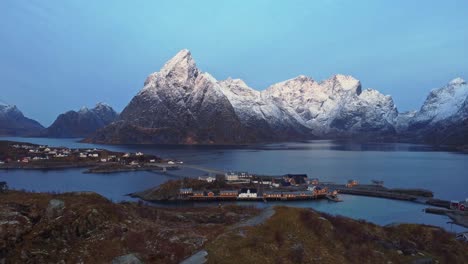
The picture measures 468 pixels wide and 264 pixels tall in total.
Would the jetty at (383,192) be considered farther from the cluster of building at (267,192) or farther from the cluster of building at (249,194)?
the cluster of building at (249,194)

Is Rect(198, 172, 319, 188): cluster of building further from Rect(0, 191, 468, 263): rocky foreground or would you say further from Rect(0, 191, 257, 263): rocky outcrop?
Rect(0, 191, 257, 263): rocky outcrop

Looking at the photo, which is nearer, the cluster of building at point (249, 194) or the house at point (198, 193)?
the cluster of building at point (249, 194)

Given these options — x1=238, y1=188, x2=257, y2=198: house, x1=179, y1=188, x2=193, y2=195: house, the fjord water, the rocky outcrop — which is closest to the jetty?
the fjord water

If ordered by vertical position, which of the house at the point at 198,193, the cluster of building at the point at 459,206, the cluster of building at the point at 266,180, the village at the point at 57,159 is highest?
the village at the point at 57,159

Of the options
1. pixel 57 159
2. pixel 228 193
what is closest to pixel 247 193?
pixel 228 193

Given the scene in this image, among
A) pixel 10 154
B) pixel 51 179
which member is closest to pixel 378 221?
pixel 51 179

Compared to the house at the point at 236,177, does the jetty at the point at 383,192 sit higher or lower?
lower

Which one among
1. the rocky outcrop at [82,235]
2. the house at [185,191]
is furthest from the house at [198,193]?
the rocky outcrop at [82,235]
